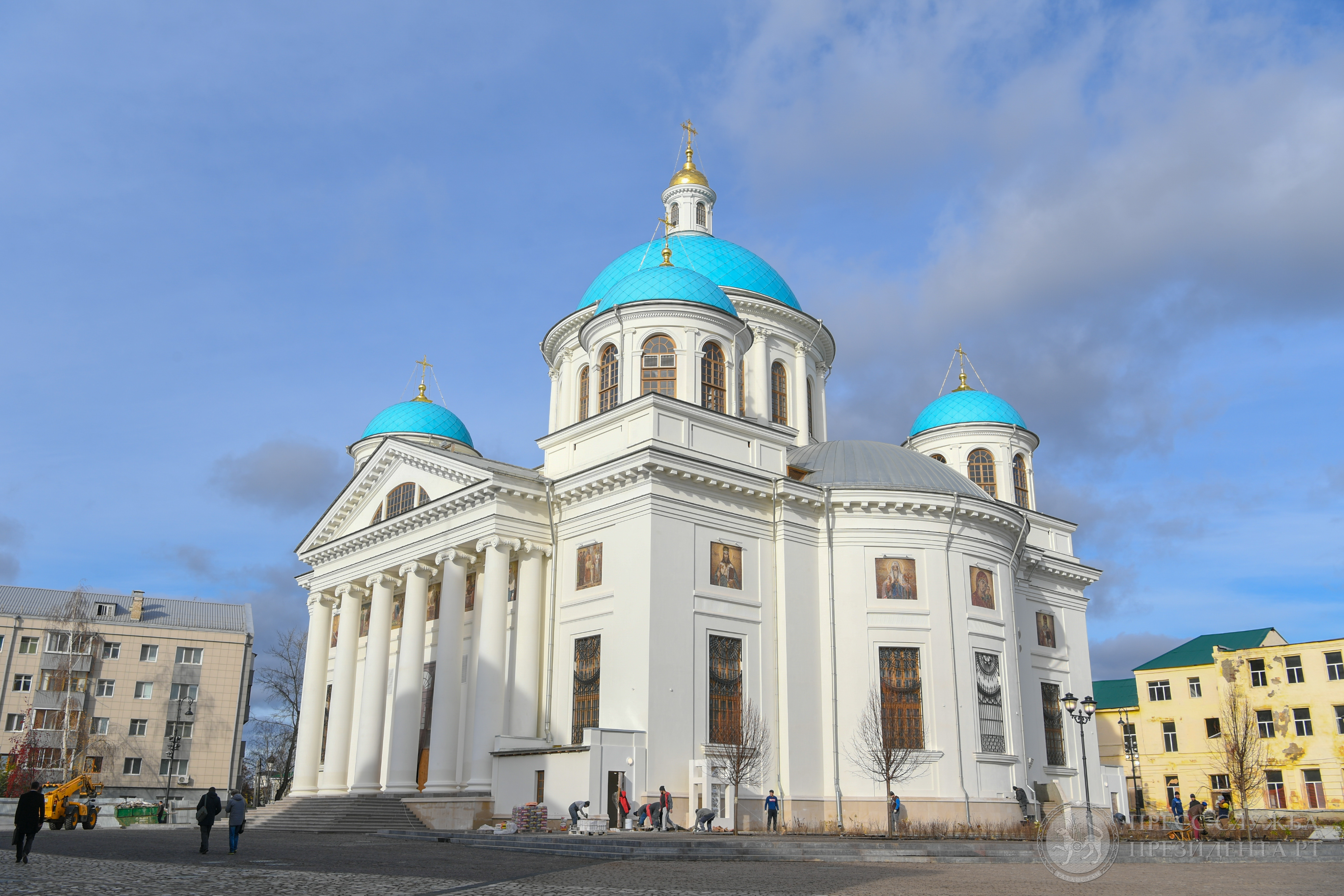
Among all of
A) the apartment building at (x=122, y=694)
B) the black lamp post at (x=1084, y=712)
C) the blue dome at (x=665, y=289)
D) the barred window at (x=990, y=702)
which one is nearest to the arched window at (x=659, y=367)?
the blue dome at (x=665, y=289)

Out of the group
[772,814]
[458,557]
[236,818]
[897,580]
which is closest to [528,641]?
[458,557]

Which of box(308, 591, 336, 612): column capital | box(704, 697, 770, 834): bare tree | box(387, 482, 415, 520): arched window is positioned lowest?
box(704, 697, 770, 834): bare tree

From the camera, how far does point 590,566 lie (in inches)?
1062

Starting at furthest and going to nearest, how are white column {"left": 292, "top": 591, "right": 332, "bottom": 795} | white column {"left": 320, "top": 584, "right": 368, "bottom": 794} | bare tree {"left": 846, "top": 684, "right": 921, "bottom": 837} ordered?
white column {"left": 292, "top": 591, "right": 332, "bottom": 795} → white column {"left": 320, "top": 584, "right": 368, "bottom": 794} → bare tree {"left": 846, "top": 684, "right": 921, "bottom": 837}

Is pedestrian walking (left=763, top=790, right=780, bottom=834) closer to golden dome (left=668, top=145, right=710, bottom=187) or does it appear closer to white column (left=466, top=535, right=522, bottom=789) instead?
white column (left=466, top=535, right=522, bottom=789)

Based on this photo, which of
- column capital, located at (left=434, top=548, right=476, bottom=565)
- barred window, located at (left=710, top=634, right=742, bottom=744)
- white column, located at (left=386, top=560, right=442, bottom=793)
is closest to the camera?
barred window, located at (left=710, top=634, right=742, bottom=744)

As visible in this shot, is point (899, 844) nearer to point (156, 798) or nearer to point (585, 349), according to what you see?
point (585, 349)

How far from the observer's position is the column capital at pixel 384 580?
3195 cm

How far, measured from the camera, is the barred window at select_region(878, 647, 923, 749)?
88.2 ft

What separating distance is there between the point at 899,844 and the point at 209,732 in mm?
51322

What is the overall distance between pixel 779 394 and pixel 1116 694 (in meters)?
30.3

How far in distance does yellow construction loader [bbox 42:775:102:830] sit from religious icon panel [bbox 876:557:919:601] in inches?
892

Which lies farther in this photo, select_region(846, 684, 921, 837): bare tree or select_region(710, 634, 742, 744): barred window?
select_region(846, 684, 921, 837): bare tree

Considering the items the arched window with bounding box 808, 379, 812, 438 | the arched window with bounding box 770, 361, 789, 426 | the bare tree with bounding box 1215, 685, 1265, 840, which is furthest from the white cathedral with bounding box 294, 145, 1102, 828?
the bare tree with bounding box 1215, 685, 1265, 840
